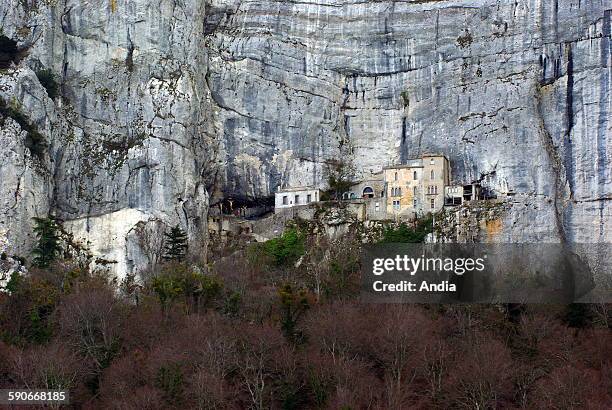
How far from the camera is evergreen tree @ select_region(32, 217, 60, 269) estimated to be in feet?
195

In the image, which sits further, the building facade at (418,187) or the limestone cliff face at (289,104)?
the building facade at (418,187)

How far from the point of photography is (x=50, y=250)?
198ft

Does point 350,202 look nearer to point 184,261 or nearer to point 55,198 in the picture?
point 184,261

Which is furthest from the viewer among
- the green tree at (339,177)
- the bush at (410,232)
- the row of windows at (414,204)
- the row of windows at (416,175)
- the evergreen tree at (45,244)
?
the green tree at (339,177)

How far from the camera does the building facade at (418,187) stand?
224ft

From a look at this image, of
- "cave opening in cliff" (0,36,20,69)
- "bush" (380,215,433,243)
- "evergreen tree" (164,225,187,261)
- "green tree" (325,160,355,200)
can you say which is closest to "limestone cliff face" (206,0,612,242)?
"green tree" (325,160,355,200)

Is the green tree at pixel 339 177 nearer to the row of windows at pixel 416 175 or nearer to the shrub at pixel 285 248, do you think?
the row of windows at pixel 416 175

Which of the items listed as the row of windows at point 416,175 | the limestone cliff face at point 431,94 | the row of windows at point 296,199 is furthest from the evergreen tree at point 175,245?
the row of windows at point 416,175

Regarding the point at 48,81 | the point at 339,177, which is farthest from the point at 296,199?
the point at 48,81

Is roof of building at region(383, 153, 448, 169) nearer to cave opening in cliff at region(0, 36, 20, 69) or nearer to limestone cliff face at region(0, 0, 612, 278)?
limestone cliff face at region(0, 0, 612, 278)

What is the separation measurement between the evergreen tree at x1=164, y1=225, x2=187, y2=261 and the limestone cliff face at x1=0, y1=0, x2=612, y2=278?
138 cm

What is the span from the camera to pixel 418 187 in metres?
68.9

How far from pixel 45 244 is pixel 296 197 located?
1970 cm

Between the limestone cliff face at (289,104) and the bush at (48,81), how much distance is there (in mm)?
684
